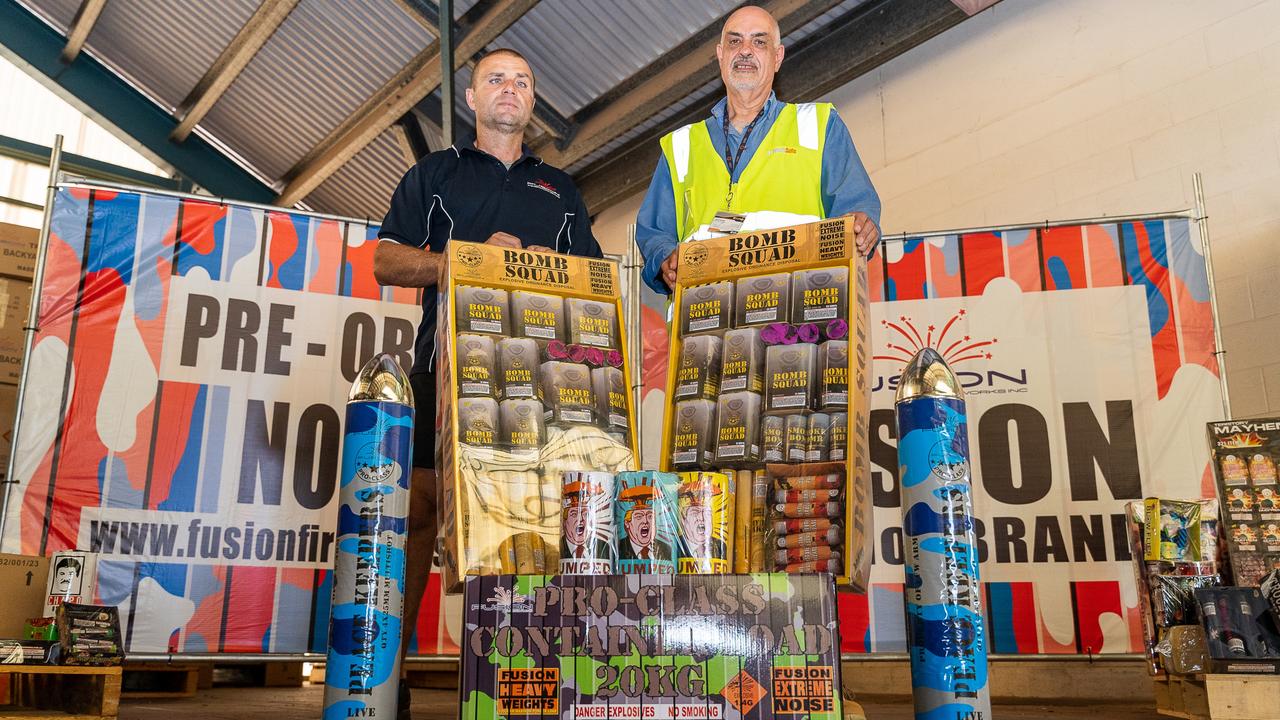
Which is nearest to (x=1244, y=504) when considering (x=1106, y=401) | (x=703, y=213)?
(x=1106, y=401)

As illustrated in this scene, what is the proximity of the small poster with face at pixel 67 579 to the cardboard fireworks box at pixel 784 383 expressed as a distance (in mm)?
2309

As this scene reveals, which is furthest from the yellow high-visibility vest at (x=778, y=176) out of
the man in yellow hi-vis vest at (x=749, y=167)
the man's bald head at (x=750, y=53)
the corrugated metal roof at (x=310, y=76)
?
the corrugated metal roof at (x=310, y=76)

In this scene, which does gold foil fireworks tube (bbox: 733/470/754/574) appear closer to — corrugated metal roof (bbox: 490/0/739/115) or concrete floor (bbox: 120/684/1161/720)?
concrete floor (bbox: 120/684/1161/720)

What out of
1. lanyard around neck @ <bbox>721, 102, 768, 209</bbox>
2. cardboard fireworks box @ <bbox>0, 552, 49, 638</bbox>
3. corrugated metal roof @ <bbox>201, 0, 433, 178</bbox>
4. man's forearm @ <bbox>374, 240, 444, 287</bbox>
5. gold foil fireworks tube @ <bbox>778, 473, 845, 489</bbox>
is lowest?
cardboard fireworks box @ <bbox>0, 552, 49, 638</bbox>

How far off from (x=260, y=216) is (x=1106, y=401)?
432cm

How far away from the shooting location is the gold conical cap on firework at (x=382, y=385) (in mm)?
2619

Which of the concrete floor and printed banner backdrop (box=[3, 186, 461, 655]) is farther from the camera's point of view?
printed banner backdrop (box=[3, 186, 461, 655])

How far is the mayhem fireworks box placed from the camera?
201 centimetres

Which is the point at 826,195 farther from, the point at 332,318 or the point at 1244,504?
the point at 332,318

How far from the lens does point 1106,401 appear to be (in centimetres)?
506

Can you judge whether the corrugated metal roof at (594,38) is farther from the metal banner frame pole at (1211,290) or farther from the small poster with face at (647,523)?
the small poster with face at (647,523)

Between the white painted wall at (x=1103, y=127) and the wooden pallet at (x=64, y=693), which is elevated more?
the white painted wall at (x=1103, y=127)

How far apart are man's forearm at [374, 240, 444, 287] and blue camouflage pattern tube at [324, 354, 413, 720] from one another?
0.56m

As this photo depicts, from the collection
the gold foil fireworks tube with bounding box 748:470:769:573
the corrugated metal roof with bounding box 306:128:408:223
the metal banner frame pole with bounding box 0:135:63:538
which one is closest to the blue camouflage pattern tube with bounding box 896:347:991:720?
the gold foil fireworks tube with bounding box 748:470:769:573
